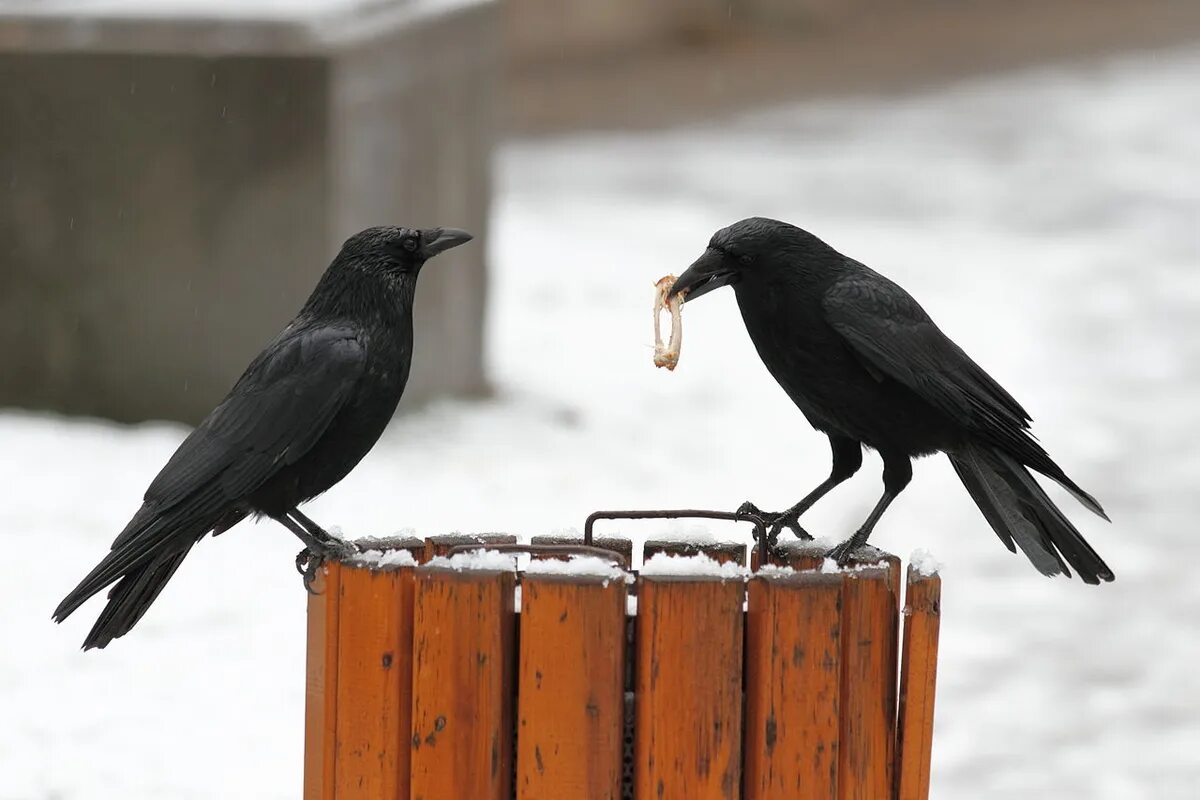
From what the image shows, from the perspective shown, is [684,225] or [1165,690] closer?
[1165,690]

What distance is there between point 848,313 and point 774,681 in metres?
0.99

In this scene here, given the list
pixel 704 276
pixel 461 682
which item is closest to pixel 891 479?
pixel 704 276

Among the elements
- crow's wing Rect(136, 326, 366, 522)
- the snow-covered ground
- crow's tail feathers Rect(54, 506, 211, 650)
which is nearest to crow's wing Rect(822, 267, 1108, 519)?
crow's wing Rect(136, 326, 366, 522)

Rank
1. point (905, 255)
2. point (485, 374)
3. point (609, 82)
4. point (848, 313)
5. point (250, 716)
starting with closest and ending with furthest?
1. point (848, 313)
2. point (250, 716)
3. point (485, 374)
4. point (905, 255)
5. point (609, 82)

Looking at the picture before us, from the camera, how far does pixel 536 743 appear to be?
314 cm

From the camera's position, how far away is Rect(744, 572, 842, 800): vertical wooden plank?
10.3 feet

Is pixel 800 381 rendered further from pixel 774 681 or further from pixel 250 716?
pixel 250 716

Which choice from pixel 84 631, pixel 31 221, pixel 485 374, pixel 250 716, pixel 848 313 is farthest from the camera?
pixel 485 374

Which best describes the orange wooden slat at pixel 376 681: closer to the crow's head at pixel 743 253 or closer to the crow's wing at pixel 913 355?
the crow's head at pixel 743 253

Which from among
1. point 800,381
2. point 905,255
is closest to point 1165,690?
point 800,381

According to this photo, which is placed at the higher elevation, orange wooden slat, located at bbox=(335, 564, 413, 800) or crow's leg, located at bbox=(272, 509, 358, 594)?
crow's leg, located at bbox=(272, 509, 358, 594)

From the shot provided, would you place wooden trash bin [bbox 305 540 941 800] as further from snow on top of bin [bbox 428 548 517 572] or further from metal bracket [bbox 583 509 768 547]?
metal bracket [bbox 583 509 768 547]

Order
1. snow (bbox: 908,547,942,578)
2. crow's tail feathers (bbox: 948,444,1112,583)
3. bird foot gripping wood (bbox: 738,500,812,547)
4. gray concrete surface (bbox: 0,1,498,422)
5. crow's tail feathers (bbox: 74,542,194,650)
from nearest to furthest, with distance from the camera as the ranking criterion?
snow (bbox: 908,547,942,578)
crow's tail feathers (bbox: 74,542,194,650)
crow's tail feathers (bbox: 948,444,1112,583)
bird foot gripping wood (bbox: 738,500,812,547)
gray concrete surface (bbox: 0,1,498,422)

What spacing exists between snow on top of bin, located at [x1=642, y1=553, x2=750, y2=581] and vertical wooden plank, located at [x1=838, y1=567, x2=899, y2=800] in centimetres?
22
